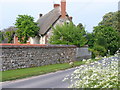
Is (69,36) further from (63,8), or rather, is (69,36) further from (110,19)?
(110,19)

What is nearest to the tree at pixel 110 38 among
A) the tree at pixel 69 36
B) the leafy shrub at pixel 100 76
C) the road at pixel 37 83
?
the tree at pixel 69 36

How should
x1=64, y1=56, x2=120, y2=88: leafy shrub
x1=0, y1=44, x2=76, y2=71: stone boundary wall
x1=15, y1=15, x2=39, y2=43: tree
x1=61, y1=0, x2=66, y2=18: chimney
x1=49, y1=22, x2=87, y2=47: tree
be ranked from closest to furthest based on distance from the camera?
x1=64, y1=56, x2=120, y2=88: leafy shrub → x1=0, y1=44, x2=76, y2=71: stone boundary wall → x1=49, y1=22, x2=87, y2=47: tree → x1=61, y1=0, x2=66, y2=18: chimney → x1=15, y1=15, x2=39, y2=43: tree

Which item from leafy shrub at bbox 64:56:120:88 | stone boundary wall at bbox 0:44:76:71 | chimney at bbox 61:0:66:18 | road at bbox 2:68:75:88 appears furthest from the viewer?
chimney at bbox 61:0:66:18

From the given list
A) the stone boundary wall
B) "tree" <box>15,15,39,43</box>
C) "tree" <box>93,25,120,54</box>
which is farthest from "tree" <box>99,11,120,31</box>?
the stone boundary wall

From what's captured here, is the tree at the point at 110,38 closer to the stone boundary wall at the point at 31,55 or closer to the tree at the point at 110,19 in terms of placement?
the stone boundary wall at the point at 31,55

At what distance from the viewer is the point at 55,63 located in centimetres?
2003

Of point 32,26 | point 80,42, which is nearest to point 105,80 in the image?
point 80,42

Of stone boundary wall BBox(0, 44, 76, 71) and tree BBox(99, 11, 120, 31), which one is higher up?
tree BBox(99, 11, 120, 31)

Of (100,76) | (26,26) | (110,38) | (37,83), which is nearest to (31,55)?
(37,83)

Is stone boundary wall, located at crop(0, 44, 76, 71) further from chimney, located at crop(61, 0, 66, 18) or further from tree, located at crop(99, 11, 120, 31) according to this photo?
tree, located at crop(99, 11, 120, 31)

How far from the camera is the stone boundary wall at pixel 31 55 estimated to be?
1489cm

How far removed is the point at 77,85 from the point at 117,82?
855 mm

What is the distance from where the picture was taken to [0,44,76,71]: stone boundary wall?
1489 centimetres

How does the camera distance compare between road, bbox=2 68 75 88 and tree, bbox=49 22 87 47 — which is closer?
road, bbox=2 68 75 88
